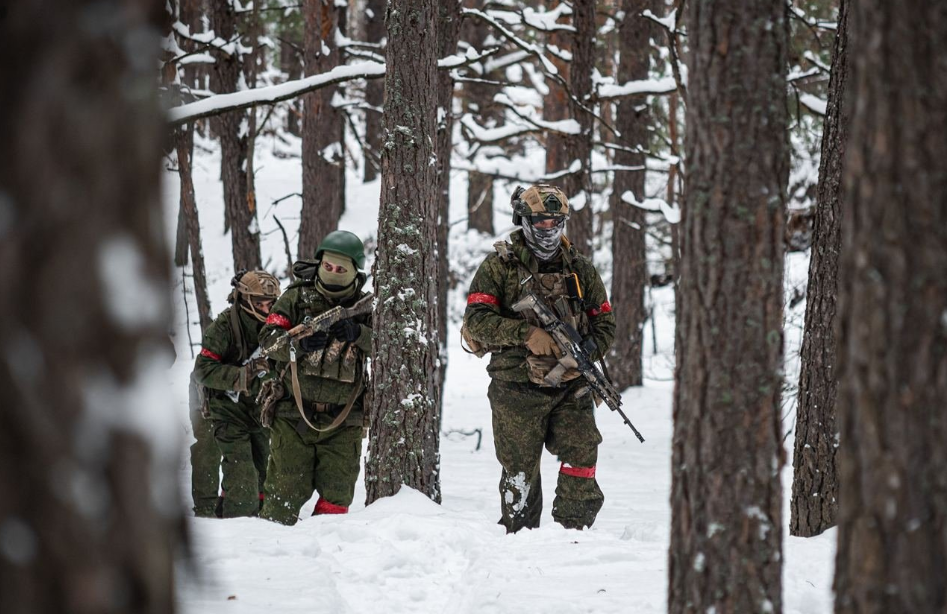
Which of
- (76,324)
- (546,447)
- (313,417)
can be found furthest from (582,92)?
(76,324)

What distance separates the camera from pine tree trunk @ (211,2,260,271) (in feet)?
34.6

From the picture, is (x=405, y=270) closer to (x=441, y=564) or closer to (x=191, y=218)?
(x=441, y=564)

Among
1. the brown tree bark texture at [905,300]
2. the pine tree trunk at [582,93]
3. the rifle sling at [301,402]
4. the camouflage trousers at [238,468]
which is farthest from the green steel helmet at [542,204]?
the pine tree trunk at [582,93]

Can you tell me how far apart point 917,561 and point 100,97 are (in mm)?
1970

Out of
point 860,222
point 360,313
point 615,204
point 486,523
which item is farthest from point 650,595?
point 615,204

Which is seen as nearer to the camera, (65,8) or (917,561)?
(65,8)

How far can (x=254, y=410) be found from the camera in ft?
23.0

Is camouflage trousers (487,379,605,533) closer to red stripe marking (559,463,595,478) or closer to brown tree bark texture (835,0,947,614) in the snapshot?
red stripe marking (559,463,595,478)

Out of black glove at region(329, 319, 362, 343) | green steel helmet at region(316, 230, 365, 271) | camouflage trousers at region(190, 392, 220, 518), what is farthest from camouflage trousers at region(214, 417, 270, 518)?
green steel helmet at region(316, 230, 365, 271)

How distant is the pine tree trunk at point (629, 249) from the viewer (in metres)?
13.0

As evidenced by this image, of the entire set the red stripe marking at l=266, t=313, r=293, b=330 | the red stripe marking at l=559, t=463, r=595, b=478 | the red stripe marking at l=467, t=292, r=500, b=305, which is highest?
the red stripe marking at l=467, t=292, r=500, b=305

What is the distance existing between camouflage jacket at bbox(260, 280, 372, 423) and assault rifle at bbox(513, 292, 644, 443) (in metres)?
1.34

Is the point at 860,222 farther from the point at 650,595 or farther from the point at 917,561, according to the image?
the point at 650,595

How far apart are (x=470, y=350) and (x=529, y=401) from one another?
0.52 metres
